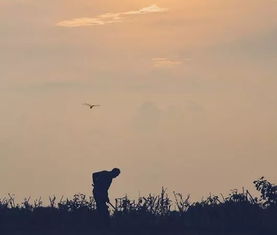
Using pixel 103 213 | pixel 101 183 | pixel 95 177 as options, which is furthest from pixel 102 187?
pixel 103 213

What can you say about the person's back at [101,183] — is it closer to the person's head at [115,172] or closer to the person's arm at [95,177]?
the person's arm at [95,177]

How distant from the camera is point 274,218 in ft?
105

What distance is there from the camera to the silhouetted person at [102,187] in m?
32.2

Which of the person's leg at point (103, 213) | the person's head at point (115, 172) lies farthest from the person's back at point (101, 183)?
the person's leg at point (103, 213)

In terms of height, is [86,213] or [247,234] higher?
[86,213]

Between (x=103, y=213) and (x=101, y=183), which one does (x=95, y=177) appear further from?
(x=103, y=213)

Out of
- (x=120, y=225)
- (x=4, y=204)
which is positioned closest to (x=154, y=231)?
(x=120, y=225)

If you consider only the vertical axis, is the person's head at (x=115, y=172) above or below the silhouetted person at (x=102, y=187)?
above

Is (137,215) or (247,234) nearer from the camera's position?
(247,234)

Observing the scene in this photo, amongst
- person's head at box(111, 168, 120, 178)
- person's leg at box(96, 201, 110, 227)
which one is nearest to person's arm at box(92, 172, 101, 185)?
person's head at box(111, 168, 120, 178)

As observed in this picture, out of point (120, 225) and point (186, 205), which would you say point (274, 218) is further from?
point (120, 225)

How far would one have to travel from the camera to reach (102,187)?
3341 cm

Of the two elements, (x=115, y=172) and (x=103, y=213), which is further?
(x=115, y=172)

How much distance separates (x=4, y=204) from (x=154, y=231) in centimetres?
645
